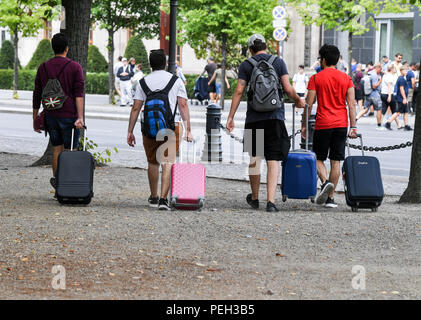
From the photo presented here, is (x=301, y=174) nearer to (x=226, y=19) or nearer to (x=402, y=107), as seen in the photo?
Result: (x=402, y=107)

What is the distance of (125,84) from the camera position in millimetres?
33281

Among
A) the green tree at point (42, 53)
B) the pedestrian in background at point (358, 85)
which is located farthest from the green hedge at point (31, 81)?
the pedestrian in background at point (358, 85)

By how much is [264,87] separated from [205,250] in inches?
95.9

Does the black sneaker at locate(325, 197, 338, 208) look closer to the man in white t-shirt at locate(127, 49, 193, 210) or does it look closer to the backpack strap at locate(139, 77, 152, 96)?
the man in white t-shirt at locate(127, 49, 193, 210)

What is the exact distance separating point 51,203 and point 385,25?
33024 millimetres

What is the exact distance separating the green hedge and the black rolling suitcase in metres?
34.8

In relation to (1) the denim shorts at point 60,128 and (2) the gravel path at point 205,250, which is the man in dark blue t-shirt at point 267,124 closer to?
(2) the gravel path at point 205,250

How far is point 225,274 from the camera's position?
627 centimetres

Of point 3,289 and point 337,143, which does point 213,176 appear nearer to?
point 337,143

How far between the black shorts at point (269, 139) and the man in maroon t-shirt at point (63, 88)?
1.94 m

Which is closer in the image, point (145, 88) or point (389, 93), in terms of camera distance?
point (145, 88)

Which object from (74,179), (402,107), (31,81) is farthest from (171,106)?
(31,81)

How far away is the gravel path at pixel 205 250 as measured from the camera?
5.84 m

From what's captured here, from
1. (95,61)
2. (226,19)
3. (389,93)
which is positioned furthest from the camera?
(95,61)
